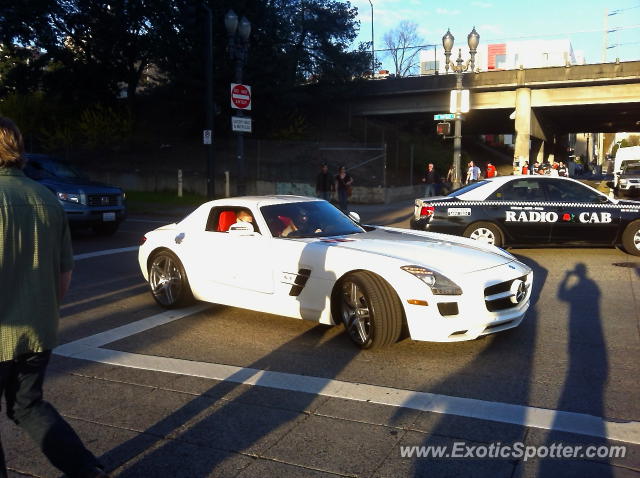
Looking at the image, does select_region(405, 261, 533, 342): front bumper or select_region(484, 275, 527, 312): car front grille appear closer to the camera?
select_region(405, 261, 533, 342): front bumper

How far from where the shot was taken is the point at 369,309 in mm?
5656

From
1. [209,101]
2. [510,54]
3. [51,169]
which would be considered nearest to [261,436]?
[51,169]

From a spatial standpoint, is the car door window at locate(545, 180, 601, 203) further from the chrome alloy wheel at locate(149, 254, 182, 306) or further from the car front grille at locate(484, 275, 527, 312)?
the chrome alloy wheel at locate(149, 254, 182, 306)

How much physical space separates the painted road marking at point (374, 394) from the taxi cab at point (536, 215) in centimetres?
715

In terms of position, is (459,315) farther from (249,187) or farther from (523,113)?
(523,113)

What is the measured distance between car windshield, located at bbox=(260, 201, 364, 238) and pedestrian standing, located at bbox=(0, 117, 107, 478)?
3.82 meters

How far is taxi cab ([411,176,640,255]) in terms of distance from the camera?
37.8ft

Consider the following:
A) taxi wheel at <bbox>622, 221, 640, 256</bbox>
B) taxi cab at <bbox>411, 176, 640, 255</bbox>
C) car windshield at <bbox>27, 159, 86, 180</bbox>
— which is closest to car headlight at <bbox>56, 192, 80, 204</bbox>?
car windshield at <bbox>27, 159, 86, 180</bbox>

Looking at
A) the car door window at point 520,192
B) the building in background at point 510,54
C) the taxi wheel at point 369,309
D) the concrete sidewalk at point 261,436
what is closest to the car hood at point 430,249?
the taxi wheel at point 369,309

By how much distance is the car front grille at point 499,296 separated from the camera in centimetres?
569

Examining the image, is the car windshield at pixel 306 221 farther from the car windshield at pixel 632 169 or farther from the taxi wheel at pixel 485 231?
the car windshield at pixel 632 169

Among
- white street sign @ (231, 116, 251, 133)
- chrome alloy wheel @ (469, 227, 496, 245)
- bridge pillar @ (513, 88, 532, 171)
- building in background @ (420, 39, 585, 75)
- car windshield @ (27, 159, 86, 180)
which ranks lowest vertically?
chrome alloy wheel @ (469, 227, 496, 245)

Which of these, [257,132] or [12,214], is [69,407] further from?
[257,132]

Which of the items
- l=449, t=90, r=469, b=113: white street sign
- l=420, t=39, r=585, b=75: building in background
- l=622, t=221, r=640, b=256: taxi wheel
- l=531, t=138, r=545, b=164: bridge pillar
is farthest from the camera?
l=420, t=39, r=585, b=75: building in background
